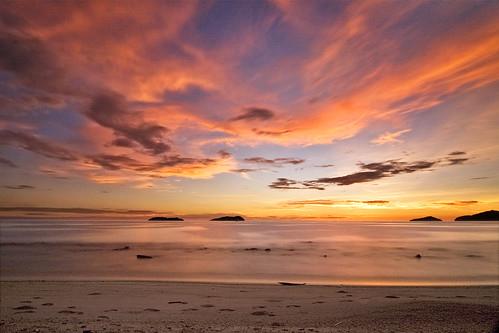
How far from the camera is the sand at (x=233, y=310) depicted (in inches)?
355

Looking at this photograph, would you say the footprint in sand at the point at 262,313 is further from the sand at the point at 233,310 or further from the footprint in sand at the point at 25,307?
the footprint in sand at the point at 25,307

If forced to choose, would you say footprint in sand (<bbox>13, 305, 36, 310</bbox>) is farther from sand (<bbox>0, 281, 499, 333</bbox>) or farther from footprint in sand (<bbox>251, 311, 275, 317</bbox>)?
footprint in sand (<bbox>251, 311, 275, 317</bbox>)

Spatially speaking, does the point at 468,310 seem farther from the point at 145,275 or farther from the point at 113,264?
the point at 113,264

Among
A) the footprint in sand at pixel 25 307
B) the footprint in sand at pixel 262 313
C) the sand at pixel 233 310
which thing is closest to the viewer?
the sand at pixel 233 310

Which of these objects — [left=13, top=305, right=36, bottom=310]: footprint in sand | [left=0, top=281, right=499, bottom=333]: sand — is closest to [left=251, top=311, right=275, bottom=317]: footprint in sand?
[left=0, top=281, right=499, bottom=333]: sand

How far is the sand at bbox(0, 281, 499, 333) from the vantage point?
901cm

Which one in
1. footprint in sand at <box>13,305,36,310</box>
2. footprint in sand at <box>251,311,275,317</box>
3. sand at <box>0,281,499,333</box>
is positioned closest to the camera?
sand at <box>0,281,499,333</box>

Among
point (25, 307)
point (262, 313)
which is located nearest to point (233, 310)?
point (262, 313)

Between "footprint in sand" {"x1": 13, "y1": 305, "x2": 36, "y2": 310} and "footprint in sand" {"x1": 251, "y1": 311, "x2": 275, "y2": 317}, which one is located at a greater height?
"footprint in sand" {"x1": 251, "y1": 311, "x2": 275, "y2": 317}

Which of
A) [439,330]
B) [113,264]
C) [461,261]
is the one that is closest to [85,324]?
[439,330]

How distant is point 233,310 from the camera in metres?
11.7

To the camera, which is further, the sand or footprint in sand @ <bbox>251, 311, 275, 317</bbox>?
footprint in sand @ <bbox>251, 311, 275, 317</bbox>

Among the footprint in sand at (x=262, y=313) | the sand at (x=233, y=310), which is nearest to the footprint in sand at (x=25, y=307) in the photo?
the sand at (x=233, y=310)

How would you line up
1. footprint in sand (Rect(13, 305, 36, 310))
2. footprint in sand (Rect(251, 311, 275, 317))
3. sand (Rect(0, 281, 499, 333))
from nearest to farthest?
sand (Rect(0, 281, 499, 333)) → footprint in sand (Rect(251, 311, 275, 317)) → footprint in sand (Rect(13, 305, 36, 310))
